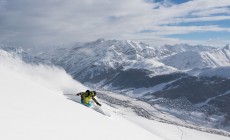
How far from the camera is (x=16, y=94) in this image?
19.1 m

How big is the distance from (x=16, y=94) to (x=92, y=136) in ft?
16.7

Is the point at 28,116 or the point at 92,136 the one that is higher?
the point at 28,116

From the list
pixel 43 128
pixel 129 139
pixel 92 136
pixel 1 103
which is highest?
pixel 1 103

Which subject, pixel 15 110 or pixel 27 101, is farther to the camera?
pixel 27 101

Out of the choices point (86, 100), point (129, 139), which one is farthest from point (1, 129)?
point (86, 100)

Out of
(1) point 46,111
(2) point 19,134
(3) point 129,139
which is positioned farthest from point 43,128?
(3) point 129,139

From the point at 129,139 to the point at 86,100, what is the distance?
9.41 meters

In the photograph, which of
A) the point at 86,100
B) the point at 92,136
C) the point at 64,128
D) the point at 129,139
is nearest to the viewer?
the point at 64,128

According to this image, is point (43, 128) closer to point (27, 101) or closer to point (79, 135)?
point (79, 135)

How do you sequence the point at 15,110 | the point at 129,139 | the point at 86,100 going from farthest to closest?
the point at 86,100 < the point at 129,139 < the point at 15,110

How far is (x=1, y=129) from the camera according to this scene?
1144 cm

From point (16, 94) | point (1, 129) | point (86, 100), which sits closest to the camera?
point (1, 129)

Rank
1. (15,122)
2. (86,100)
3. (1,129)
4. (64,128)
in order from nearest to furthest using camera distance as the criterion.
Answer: (1,129)
(15,122)
(64,128)
(86,100)

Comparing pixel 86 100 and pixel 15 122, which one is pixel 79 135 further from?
pixel 86 100
